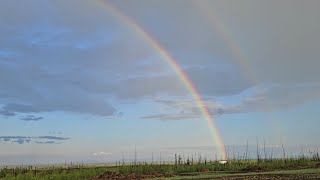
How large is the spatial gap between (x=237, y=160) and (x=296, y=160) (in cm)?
1050

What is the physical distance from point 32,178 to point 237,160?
32528 millimetres

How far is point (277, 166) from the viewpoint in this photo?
46875 millimetres

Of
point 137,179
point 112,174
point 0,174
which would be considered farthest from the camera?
point 0,174

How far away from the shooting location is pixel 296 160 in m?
50.9

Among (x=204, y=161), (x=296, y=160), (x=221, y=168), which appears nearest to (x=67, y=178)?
(x=221, y=168)

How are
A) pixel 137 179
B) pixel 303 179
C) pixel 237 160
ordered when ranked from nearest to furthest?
1. pixel 303 179
2. pixel 137 179
3. pixel 237 160

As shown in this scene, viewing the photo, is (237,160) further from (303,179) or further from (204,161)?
(303,179)

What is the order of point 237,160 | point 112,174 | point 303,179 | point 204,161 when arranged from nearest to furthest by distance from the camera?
point 303,179 < point 112,174 < point 204,161 < point 237,160

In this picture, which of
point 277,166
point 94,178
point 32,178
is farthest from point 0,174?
point 277,166

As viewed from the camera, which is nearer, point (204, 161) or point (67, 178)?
point (67, 178)

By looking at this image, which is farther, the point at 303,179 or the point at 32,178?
the point at 32,178

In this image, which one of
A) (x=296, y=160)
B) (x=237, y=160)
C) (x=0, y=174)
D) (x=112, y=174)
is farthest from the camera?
(x=237, y=160)

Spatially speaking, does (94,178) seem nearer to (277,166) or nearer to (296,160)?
(277,166)

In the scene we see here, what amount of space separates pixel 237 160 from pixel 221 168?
40.5 ft
